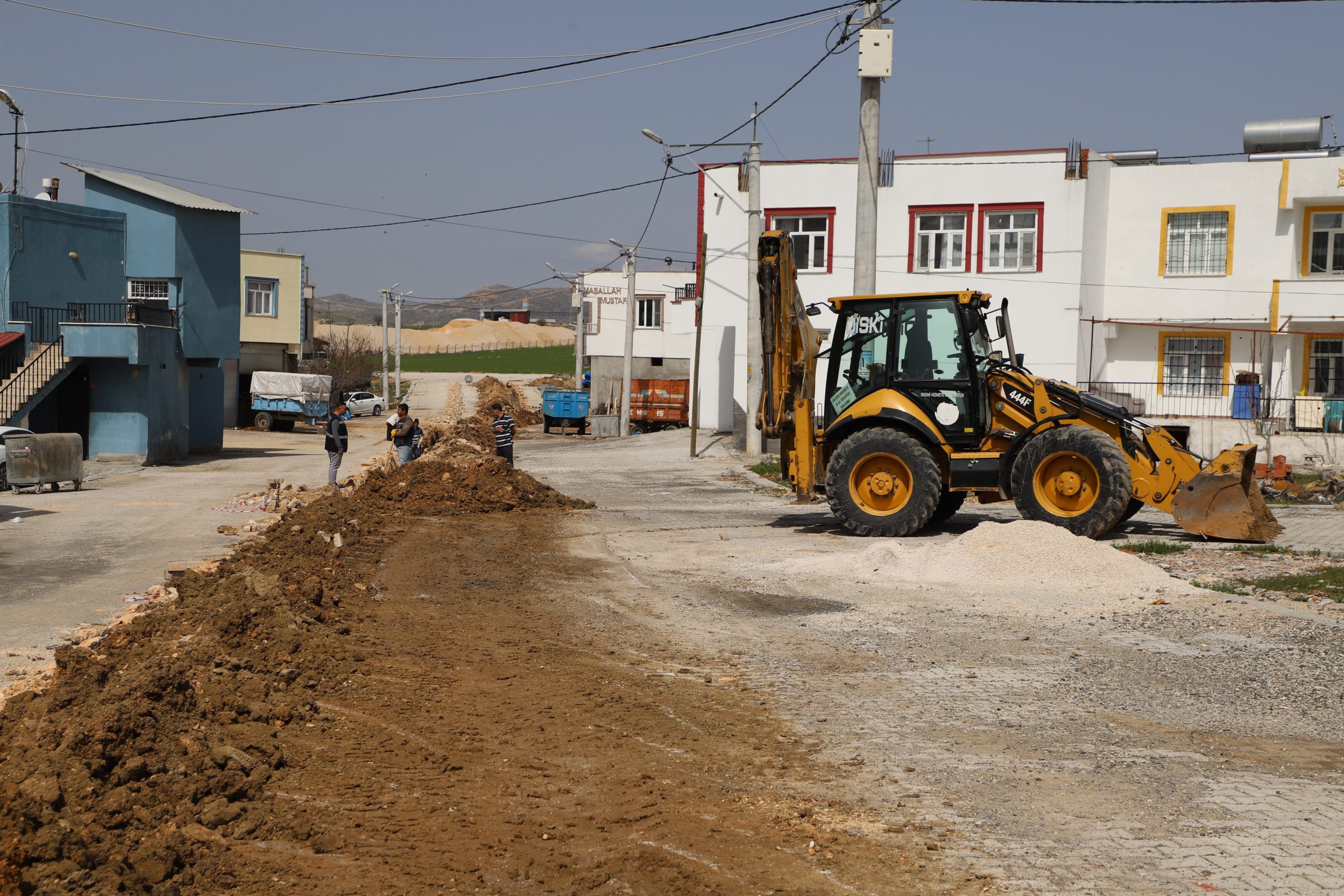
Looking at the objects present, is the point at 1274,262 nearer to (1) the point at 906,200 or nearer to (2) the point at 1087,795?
(1) the point at 906,200

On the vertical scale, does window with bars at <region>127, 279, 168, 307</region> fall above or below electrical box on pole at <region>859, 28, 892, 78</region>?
below

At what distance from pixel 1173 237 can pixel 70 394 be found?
102ft

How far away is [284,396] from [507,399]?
16.4 m

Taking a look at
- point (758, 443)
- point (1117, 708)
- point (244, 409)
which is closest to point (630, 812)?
point (1117, 708)

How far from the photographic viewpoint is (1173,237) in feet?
107

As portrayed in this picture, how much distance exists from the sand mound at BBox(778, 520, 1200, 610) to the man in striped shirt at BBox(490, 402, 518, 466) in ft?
31.4

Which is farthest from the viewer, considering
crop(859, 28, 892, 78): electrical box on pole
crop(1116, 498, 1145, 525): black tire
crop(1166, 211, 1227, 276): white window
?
crop(1166, 211, 1227, 276): white window

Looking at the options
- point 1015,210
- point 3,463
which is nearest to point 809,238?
point 1015,210

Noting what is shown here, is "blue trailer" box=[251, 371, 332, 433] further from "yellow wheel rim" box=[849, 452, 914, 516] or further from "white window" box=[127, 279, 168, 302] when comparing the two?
"yellow wheel rim" box=[849, 452, 914, 516]

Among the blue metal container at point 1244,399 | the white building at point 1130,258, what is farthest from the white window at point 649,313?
the blue metal container at point 1244,399

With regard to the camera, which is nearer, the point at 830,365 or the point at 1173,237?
the point at 830,365

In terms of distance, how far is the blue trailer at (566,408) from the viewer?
49.4 metres

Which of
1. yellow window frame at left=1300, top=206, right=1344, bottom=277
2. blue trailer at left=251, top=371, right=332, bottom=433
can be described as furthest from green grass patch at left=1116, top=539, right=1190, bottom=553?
blue trailer at left=251, top=371, right=332, bottom=433

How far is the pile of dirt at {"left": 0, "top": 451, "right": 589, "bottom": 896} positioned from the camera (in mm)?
4555
